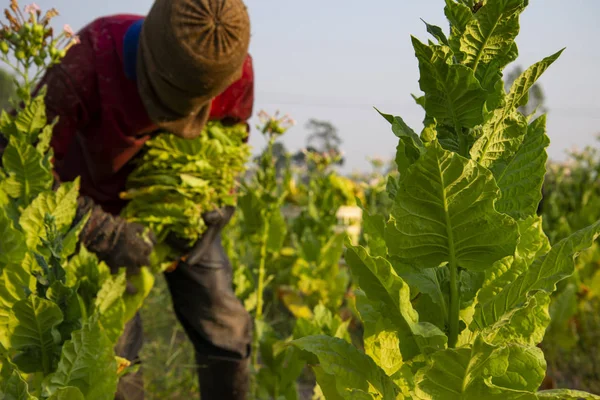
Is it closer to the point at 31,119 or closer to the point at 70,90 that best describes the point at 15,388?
the point at 31,119

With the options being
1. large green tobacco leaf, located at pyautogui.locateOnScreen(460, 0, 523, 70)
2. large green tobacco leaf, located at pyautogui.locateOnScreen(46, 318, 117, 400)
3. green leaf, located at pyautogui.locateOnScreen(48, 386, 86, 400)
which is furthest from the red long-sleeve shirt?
large green tobacco leaf, located at pyautogui.locateOnScreen(460, 0, 523, 70)

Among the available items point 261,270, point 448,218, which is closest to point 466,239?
point 448,218

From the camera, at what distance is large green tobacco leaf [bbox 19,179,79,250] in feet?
4.41

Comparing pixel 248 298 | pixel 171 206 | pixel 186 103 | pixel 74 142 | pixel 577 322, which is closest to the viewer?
pixel 186 103

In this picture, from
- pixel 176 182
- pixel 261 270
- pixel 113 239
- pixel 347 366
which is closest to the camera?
pixel 347 366

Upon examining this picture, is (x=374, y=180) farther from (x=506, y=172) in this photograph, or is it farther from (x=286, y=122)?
(x=506, y=172)

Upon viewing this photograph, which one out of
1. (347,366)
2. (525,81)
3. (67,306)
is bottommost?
(67,306)

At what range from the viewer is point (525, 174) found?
886mm

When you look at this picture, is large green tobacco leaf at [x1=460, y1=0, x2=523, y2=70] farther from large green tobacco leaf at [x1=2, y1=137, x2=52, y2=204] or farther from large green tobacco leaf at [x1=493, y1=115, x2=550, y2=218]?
large green tobacco leaf at [x1=2, y1=137, x2=52, y2=204]

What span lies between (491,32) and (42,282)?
2.92 ft

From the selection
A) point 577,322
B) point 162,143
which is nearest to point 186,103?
point 162,143

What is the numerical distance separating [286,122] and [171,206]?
0.73 m

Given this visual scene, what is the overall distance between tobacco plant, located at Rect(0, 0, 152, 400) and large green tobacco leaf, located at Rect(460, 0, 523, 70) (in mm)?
772

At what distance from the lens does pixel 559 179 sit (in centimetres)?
485
